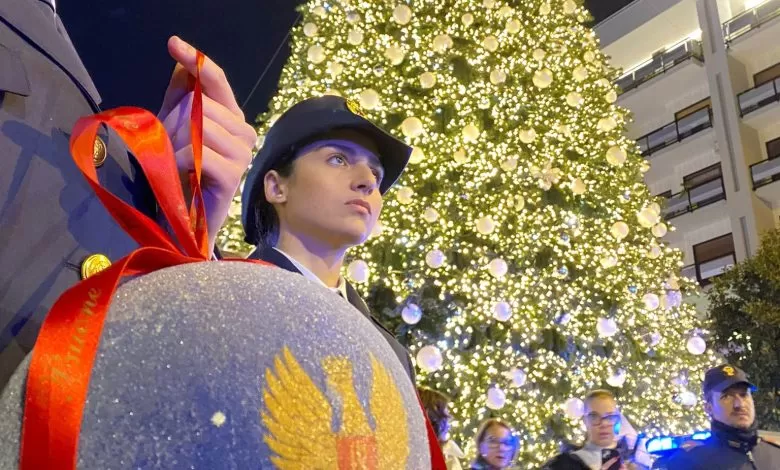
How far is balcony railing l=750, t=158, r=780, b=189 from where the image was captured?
18250mm

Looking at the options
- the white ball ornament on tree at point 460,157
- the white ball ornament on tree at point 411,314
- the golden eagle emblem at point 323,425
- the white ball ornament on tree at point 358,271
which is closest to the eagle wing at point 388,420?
the golden eagle emblem at point 323,425

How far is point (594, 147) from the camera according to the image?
696 cm

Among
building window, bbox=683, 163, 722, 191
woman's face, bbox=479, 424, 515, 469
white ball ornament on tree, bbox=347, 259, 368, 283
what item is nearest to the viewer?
woman's face, bbox=479, 424, 515, 469

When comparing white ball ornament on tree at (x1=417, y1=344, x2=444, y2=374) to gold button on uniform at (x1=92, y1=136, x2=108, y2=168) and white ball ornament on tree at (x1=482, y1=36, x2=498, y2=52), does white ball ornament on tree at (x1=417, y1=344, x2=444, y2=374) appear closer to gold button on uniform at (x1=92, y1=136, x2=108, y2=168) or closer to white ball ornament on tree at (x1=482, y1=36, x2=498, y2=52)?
white ball ornament on tree at (x1=482, y1=36, x2=498, y2=52)

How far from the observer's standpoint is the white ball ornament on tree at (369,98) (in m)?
5.96

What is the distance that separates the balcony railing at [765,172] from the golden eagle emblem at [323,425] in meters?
19.8

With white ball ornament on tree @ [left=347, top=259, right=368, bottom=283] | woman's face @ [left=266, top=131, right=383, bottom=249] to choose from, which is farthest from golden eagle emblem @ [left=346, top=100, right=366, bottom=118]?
white ball ornament on tree @ [left=347, top=259, right=368, bottom=283]

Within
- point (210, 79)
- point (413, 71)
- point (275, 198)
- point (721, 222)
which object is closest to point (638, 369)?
point (413, 71)

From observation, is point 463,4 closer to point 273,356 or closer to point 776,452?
point 776,452

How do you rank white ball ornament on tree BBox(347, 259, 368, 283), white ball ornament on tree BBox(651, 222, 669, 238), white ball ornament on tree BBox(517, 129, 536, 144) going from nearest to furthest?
white ball ornament on tree BBox(347, 259, 368, 283) < white ball ornament on tree BBox(517, 129, 536, 144) < white ball ornament on tree BBox(651, 222, 669, 238)

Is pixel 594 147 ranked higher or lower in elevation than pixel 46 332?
higher

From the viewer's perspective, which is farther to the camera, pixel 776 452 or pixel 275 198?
pixel 776 452

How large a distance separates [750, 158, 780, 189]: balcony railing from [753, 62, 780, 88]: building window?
1950 millimetres

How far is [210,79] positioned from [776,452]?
461cm
